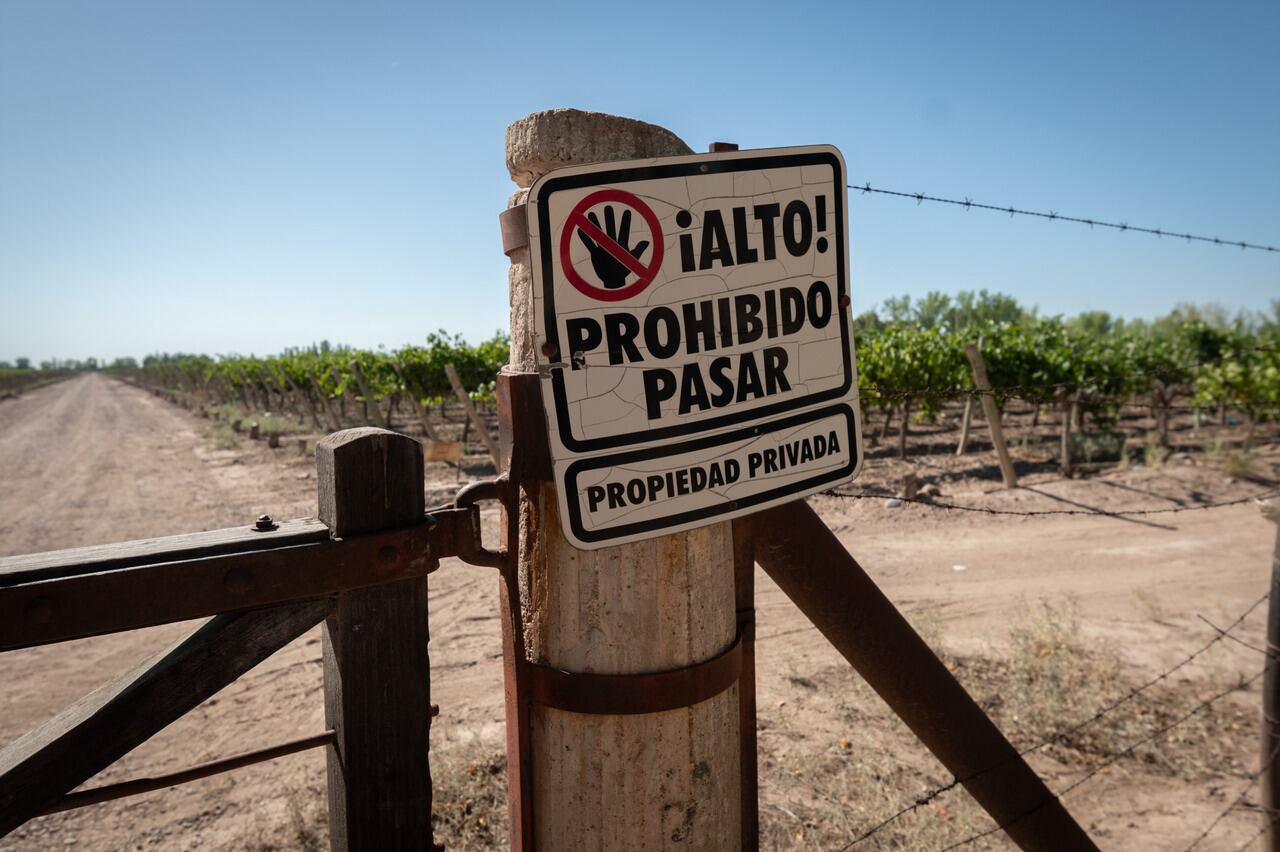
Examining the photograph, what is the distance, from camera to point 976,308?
295 feet

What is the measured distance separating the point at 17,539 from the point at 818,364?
13397 millimetres

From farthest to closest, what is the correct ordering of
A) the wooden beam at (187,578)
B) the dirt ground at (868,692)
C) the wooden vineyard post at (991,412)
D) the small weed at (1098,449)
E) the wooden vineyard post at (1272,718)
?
the small weed at (1098,449)
the wooden vineyard post at (991,412)
the dirt ground at (868,692)
the wooden vineyard post at (1272,718)
the wooden beam at (187,578)

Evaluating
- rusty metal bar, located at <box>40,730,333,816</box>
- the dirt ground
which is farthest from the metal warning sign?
the dirt ground

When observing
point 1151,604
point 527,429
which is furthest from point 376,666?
point 1151,604

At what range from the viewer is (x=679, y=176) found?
1187 millimetres

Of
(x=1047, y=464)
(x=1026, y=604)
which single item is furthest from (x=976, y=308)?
(x=1026, y=604)

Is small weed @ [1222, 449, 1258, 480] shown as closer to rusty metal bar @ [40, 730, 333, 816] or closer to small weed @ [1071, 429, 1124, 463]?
small weed @ [1071, 429, 1124, 463]

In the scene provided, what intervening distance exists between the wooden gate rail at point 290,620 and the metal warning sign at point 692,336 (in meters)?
0.28

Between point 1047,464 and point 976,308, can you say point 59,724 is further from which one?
point 976,308

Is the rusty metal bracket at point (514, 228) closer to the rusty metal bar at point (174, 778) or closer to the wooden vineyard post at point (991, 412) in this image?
the rusty metal bar at point (174, 778)

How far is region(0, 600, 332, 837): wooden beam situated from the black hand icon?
26.4 inches

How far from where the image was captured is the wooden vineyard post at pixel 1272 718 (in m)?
2.74

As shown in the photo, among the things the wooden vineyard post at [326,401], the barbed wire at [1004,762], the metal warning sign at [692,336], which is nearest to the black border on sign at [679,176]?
the metal warning sign at [692,336]

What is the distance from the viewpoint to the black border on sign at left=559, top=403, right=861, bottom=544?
1.13 m
